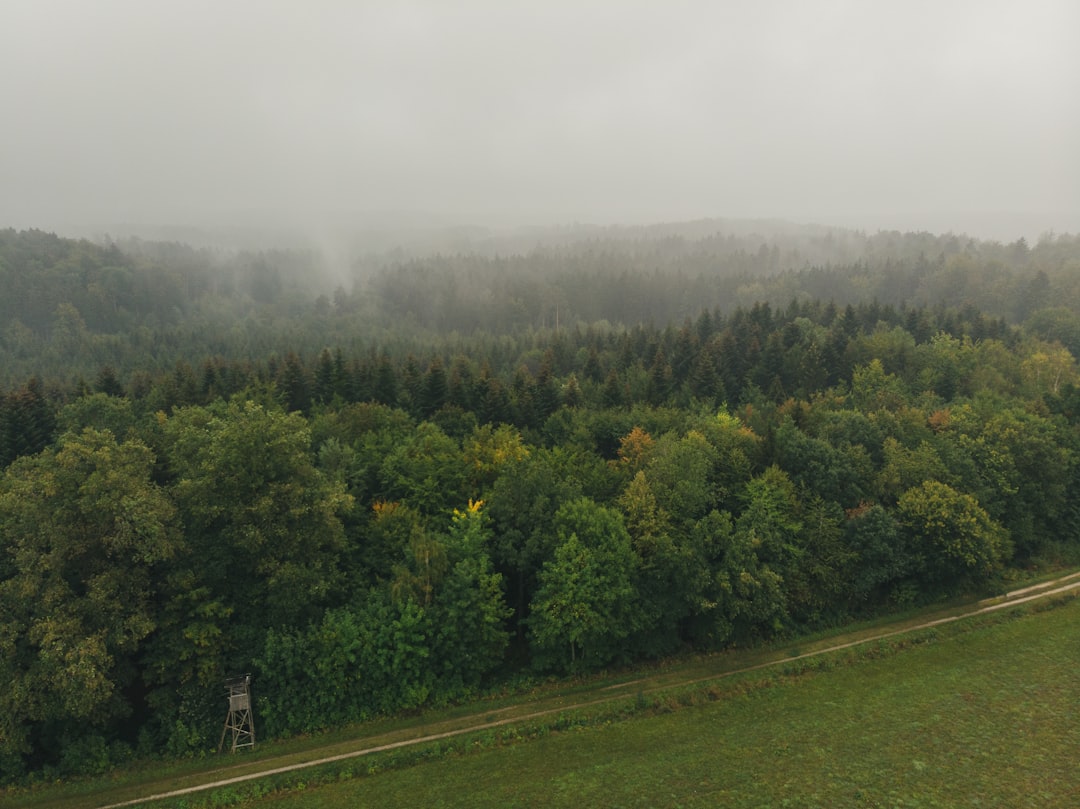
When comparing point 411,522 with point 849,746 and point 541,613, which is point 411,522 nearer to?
point 541,613

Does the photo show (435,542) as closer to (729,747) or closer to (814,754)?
(729,747)

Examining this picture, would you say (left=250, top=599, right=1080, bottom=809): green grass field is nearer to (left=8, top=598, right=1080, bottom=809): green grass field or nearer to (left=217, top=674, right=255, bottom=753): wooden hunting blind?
(left=8, top=598, right=1080, bottom=809): green grass field

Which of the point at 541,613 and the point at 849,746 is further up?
the point at 541,613

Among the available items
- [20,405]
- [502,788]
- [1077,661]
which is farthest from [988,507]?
[20,405]

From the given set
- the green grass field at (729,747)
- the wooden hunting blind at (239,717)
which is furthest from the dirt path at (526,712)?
the wooden hunting blind at (239,717)

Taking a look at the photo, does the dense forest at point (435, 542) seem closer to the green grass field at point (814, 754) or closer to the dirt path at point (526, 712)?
the dirt path at point (526, 712)

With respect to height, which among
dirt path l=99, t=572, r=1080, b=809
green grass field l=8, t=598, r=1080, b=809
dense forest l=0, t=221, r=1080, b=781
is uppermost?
dense forest l=0, t=221, r=1080, b=781

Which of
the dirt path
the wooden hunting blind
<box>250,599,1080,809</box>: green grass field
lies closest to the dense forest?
the wooden hunting blind
